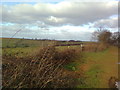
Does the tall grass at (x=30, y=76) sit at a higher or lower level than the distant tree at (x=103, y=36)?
lower

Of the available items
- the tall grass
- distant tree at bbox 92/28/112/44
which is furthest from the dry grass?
the tall grass

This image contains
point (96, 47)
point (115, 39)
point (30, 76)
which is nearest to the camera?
point (30, 76)

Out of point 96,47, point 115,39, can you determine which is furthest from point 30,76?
point 115,39

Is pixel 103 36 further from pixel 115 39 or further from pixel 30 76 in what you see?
pixel 30 76

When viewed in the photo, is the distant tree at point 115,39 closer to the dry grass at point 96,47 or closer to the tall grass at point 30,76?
the dry grass at point 96,47

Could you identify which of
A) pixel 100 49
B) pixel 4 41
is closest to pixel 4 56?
pixel 4 41

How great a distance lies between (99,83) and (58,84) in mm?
2515

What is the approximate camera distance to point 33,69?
15.8 ft

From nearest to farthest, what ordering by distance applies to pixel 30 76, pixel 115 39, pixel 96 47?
pixel 30 76 → pixel 96 47 → pixel 115 39

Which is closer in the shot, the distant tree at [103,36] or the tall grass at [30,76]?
the tall grass at [30,76]

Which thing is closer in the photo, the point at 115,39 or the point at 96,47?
the point at 96,47

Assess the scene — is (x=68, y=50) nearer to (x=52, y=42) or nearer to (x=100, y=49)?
(x=52, y=42)

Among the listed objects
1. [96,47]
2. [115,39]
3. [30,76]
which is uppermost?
[115,39]

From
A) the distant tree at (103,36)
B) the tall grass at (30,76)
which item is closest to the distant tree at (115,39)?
the distant tree at (103,36)
